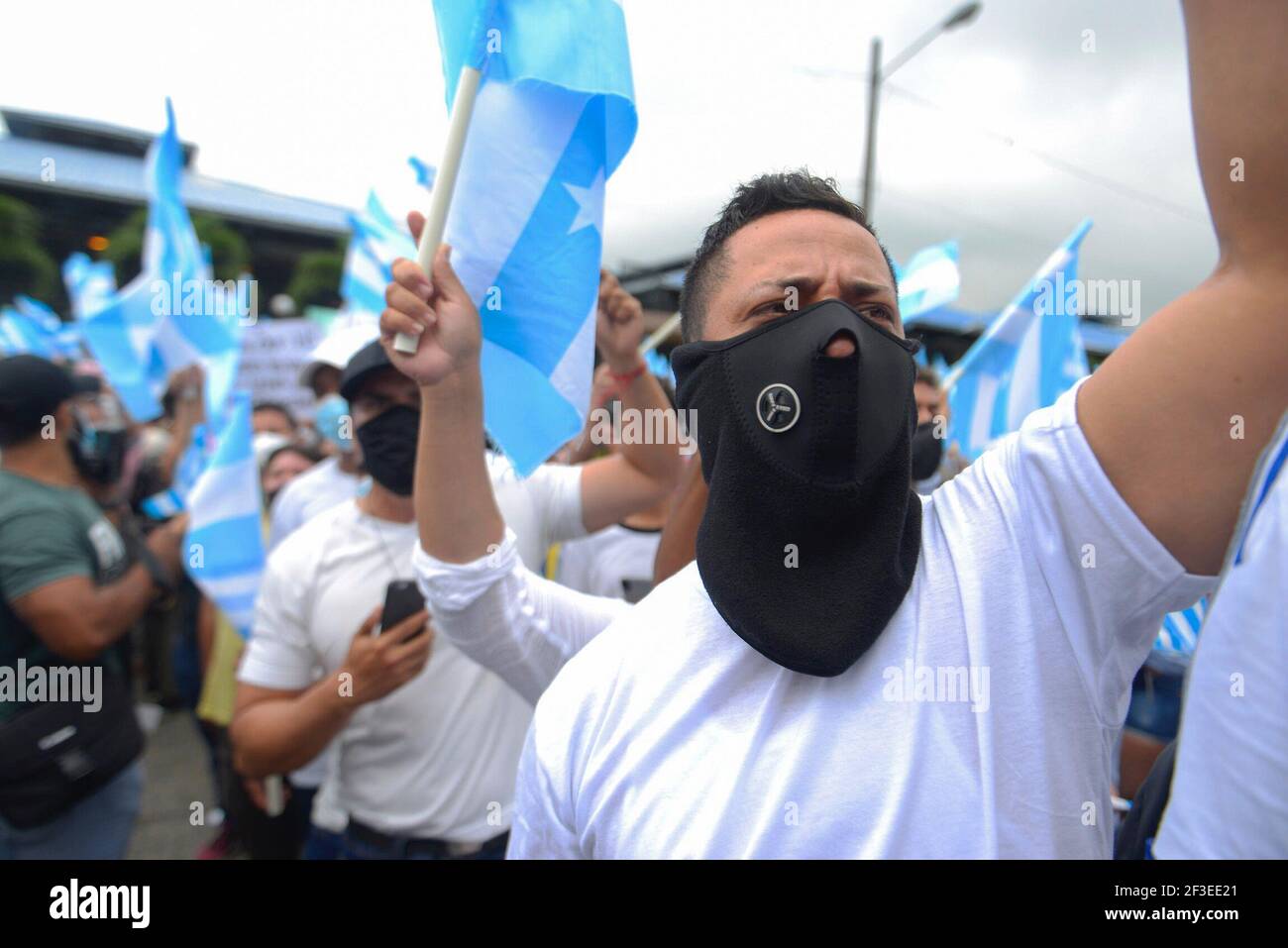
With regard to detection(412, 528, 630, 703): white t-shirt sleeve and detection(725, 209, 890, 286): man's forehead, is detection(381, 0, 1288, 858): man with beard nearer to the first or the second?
detection(725, 209, 890, 286): man's forehead

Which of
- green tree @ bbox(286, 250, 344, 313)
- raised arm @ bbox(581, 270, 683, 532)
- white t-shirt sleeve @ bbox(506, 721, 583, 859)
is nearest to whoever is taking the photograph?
white t-shirt sleeve @ bbox(506, 721, 583, 859)

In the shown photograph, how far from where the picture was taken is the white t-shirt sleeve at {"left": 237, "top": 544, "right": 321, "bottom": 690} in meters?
2.31

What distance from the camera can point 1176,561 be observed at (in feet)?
2.97

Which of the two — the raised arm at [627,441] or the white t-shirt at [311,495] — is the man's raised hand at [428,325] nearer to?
the raised arm at [627,441]

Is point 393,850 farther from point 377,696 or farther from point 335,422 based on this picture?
point 335,422

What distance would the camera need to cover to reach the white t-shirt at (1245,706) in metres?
0.66

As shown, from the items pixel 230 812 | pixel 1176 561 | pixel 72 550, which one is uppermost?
pixel 1176 561

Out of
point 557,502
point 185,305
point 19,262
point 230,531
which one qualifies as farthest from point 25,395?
point 19,262

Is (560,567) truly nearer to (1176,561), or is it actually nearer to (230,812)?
(230,812)

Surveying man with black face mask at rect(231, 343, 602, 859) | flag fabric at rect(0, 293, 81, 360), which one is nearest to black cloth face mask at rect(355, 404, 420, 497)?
man with black face mask at rect(231, 343, 602, 859)

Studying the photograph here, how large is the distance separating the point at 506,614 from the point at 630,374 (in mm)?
890

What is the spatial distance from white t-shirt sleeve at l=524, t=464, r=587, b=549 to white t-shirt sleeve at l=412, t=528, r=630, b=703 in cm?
73
